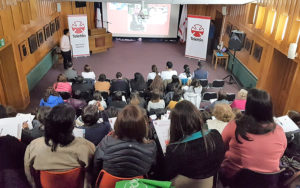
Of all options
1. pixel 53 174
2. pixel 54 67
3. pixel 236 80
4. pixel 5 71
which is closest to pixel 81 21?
pixel 54 67

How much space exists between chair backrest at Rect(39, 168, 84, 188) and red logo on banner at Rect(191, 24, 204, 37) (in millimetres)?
7369

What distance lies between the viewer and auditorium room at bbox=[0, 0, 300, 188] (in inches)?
75.4

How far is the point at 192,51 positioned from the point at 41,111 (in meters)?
6.86

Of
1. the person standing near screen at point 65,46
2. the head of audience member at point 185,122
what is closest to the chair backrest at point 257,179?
the head of audience member at point 185,122

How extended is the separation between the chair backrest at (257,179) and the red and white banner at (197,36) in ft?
22.8

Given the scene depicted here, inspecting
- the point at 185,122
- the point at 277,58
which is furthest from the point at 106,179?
the point at 277,58

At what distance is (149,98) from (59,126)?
3.74 meters

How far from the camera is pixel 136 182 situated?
1.72 m

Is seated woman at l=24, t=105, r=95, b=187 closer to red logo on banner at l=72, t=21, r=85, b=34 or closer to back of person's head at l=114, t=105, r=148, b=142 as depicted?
back of person's head at l=114, t=105, r=148, b=142

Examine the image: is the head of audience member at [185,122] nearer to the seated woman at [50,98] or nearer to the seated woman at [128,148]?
the seated woman at [128,148]

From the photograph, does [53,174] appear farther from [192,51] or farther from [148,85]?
[192,51]

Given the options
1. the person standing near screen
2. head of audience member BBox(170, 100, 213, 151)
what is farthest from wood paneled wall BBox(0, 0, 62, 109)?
head of audience member BBox(170, 100, 213, 151)

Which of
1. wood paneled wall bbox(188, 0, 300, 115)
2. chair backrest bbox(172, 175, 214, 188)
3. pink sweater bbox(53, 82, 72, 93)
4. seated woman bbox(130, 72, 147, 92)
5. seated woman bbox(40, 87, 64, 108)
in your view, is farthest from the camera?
seated woman bbox(130, 72, 147, 92)

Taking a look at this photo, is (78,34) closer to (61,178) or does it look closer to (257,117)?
(61,178)
